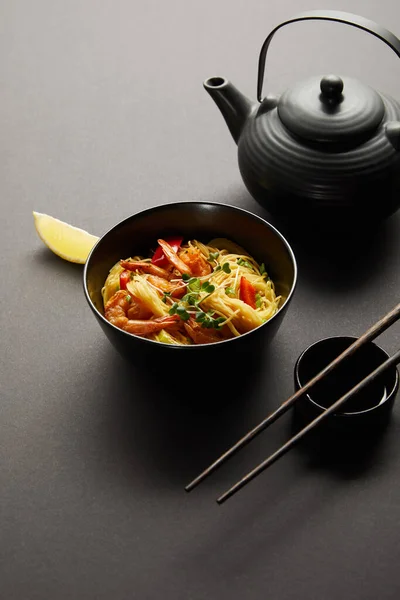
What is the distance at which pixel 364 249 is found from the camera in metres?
1.75

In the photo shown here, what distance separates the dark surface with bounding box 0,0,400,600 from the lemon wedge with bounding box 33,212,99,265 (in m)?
0.03

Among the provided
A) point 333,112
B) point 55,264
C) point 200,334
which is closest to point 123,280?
point 200,334

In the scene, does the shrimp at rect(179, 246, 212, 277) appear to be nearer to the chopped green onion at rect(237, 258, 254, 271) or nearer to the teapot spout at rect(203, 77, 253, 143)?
the chopped green onion at rect(237, 258, 254, 271)

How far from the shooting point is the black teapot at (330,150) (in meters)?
1.60

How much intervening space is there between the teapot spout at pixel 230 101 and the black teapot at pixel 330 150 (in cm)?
7

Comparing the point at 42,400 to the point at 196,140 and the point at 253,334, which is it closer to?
the point at 253,334

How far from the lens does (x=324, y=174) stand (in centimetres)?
161

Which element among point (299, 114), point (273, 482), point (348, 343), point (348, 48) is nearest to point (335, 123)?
point (299, 114)

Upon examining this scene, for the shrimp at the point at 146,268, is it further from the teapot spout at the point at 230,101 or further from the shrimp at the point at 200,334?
the teapot spout at the point at 230,101

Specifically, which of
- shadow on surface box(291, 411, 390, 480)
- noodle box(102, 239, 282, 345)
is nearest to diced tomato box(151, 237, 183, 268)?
noodle box(102, 239, 282, 345)

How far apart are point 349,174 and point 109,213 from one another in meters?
0.61

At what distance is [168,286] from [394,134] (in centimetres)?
58

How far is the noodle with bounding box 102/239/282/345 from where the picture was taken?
1.38 metres

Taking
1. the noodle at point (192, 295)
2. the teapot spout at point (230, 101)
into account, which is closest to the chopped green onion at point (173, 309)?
the noodle at point (192, 295)
